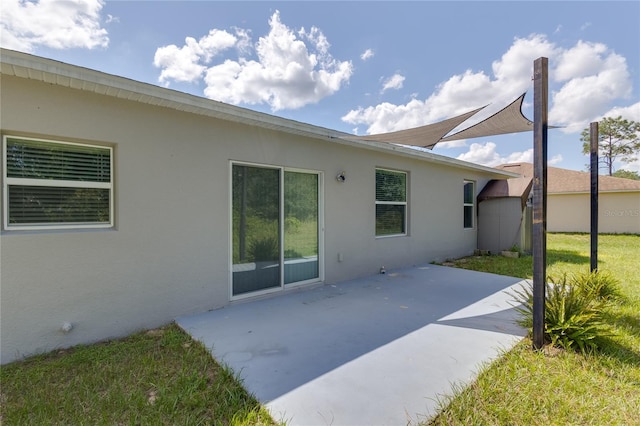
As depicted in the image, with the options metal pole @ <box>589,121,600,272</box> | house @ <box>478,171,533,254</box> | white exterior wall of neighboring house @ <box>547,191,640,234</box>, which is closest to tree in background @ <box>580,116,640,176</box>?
white exterior wall of neighboring house @ <box>547,191,640,234</box>

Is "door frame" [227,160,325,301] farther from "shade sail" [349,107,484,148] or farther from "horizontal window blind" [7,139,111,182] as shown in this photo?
"horizontal window blind" [7,139,111,182]

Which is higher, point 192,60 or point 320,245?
point 192,60

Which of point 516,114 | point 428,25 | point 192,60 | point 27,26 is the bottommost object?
point 516,114

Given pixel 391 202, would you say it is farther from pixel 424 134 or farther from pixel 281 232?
pixel 281 232

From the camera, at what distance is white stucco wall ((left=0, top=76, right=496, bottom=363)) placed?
11.5ft

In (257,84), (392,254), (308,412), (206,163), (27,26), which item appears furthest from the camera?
(257,84)

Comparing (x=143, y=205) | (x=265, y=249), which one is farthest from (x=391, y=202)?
(x=143, y=205)

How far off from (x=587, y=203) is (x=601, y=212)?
906mm

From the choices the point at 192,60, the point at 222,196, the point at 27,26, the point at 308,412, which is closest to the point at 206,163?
the point at 222,196

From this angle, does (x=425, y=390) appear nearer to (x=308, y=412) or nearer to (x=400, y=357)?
(x=400, y=357)

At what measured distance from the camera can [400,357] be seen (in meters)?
3.41

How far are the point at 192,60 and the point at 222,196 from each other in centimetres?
545

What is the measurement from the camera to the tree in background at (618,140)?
2752cm

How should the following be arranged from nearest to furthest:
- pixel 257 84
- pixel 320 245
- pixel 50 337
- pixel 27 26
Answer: pixel 50 337 < pixel 27 26 < pixel 320 245 < pixel 257 84
